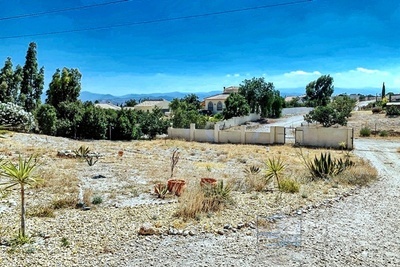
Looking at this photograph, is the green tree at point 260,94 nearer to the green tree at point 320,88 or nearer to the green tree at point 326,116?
the green tree at point 326,116

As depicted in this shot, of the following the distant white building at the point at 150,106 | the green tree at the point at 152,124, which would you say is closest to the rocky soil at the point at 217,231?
the green tree at the point at 152,124

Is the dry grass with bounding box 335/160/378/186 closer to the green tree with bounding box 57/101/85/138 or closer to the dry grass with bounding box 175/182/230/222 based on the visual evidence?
the dry grass with bounding box 175/182/230/222

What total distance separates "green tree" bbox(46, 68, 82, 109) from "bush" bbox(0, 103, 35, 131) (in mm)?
5050

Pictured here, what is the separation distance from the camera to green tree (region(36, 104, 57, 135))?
3041 cm

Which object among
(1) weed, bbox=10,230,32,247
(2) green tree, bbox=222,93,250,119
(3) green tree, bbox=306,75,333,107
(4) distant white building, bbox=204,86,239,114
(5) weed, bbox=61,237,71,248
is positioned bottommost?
(5) weed, bbox=61,237,71,248

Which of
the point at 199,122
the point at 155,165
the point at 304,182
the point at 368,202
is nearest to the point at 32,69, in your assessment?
the point at 199,122

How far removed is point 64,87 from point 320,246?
3457 centimetres

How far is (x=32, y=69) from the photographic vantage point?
39000 mm

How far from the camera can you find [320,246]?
21.2ft

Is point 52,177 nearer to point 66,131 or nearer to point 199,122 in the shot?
point 66,131

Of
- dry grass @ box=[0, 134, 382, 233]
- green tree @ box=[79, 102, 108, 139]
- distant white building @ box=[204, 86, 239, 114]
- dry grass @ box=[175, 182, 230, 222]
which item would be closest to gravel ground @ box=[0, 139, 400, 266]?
dry grass @ box=[175, 182, 230, 222]

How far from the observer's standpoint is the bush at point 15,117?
26.7 m

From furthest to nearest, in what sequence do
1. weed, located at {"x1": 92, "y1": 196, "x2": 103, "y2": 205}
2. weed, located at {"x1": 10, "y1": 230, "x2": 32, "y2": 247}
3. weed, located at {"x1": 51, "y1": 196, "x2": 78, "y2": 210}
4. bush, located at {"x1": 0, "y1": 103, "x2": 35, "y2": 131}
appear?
1. bush, located at {"x1": 0, "y1": 103, "x2": 35, "y2": 131}
2. weed, located at {"x1": 92, "y1": 196, "x2": 103, "y2": 205}
3. weed, located at {"x1": 51, "y1": 196, "x2": 78, "y2": 210}
4. weed, located at {"x1": 10, "y1": 230, "x2": 32, "y2": 247}

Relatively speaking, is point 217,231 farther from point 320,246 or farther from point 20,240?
point 20,240
